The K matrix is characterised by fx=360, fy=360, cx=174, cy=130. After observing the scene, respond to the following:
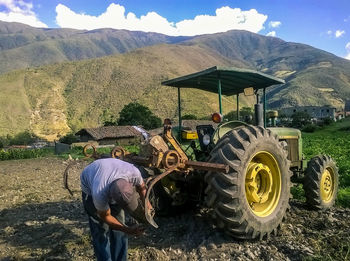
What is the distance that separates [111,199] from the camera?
353 centimetres

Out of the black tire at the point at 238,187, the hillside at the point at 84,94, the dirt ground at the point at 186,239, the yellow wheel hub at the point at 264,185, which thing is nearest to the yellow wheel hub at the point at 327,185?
the dirt ground at the point at 186,239

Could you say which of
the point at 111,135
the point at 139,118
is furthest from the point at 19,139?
the point at 139,118

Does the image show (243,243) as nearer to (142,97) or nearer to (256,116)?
(256,116)

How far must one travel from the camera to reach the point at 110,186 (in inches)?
135

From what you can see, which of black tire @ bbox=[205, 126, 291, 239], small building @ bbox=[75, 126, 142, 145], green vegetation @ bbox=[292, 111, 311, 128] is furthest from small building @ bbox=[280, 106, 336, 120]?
black tire @ bbox=[205, 126, 291, 239]

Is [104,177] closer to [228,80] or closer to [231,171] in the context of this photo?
[231,171]

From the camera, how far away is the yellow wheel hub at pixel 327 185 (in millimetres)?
6816

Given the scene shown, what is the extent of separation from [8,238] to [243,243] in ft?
12.3

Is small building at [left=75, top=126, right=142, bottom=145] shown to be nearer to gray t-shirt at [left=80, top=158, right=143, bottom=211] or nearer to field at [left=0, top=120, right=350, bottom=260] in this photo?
field at [left=0, top=120, right=350, bottom=260]

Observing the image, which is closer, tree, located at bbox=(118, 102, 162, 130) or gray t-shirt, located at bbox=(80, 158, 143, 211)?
gray t-shirt, located at bbox=(80, 158, 143, 211)

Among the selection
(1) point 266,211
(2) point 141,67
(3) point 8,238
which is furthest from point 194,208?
(2) point 141,67

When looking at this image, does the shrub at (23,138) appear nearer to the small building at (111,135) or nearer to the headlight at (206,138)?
the small building at (111,135)

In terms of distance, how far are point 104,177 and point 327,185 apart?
5.13m

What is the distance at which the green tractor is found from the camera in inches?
176
